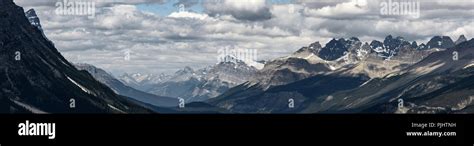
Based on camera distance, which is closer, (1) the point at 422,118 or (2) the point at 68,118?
(2) the point at 68,118

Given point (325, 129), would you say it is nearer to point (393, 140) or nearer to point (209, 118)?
point (393, 140)

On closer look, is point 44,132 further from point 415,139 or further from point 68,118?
point 415,139

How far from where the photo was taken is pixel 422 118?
41094 mm

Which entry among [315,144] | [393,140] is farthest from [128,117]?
[393,140]

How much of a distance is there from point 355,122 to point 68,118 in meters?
15.4

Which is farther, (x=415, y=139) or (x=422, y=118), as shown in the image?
(x=422, y=118)

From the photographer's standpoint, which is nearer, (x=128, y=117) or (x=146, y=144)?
(x=146, y=144)

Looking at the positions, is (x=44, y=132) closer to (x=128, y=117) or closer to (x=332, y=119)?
(x=128, y=117)

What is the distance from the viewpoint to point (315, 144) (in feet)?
120

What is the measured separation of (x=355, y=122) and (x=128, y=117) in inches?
488

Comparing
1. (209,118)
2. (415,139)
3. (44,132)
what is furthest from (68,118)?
(415,139)

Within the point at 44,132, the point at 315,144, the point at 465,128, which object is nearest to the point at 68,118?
the point at 44,132

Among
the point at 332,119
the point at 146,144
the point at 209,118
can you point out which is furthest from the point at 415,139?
the point at 146,144

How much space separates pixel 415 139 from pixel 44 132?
19343 mm
